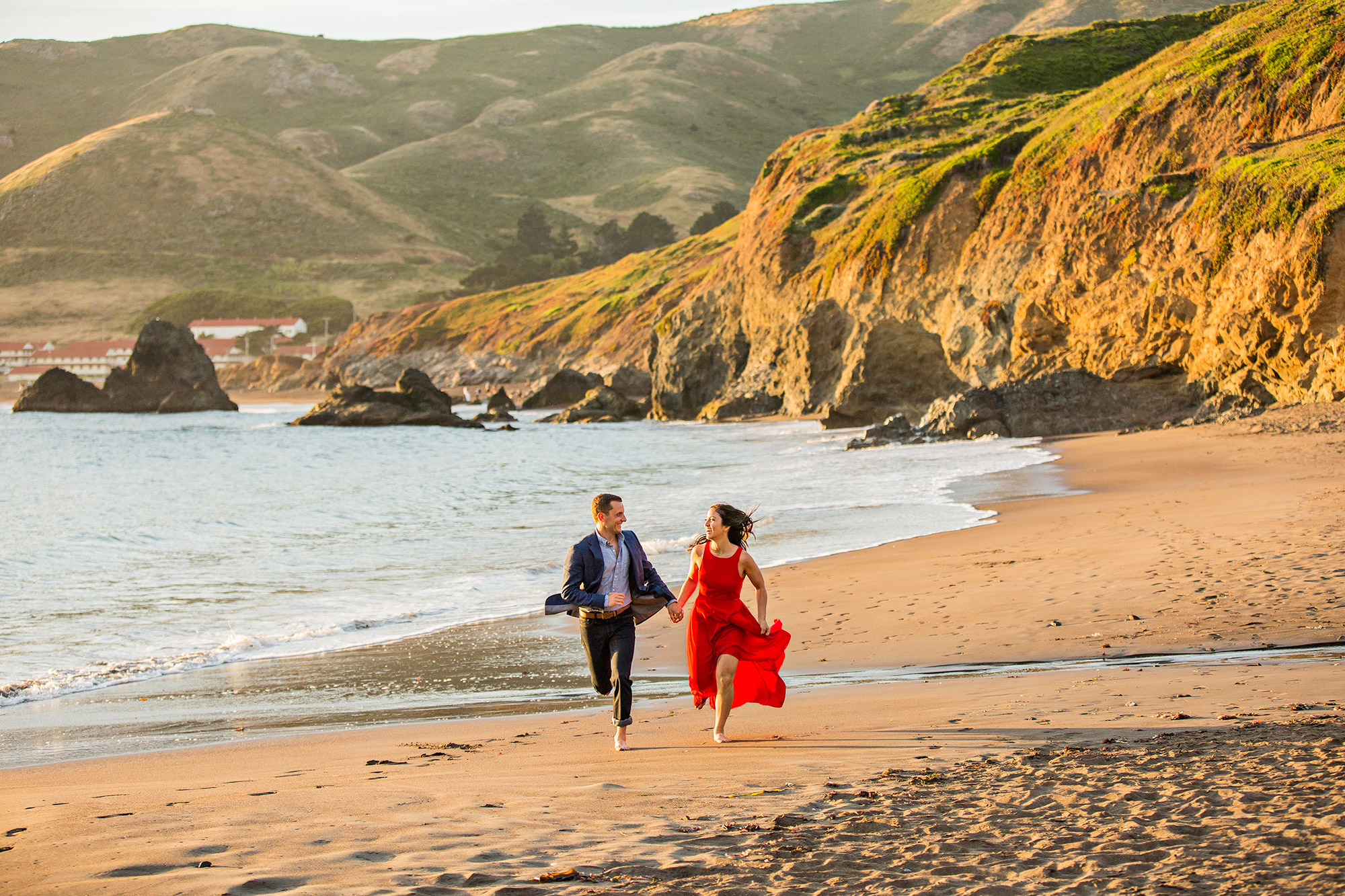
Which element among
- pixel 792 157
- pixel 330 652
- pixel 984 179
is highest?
pixel 792 157

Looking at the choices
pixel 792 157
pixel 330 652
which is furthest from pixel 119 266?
pixel 330 652

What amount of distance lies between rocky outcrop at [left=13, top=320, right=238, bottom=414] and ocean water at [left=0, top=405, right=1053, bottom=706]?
3645 centimetres

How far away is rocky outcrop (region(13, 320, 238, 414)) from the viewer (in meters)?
72.6

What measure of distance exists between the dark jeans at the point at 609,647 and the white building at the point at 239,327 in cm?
11854

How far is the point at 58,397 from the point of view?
72.9m

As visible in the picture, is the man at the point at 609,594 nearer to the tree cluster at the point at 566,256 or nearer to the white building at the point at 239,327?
the tree cluster at the point at 566,256

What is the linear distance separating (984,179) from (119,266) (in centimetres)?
12855

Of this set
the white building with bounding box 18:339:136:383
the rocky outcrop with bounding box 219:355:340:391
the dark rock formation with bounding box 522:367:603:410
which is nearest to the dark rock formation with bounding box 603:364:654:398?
the dark rock formation with bounding box 522:367:603:410

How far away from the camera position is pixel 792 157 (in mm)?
52750

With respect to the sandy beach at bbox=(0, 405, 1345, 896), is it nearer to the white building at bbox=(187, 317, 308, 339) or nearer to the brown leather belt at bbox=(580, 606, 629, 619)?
the brown leather belt at bbox=(580, 606, 629, 619)

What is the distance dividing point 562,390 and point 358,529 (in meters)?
47.9

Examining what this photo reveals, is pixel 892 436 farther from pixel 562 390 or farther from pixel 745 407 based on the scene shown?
pixel 562 390

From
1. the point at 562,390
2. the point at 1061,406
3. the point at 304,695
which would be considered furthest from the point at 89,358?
the point at 304,695

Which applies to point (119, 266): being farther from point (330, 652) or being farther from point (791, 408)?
point (330, 652)
